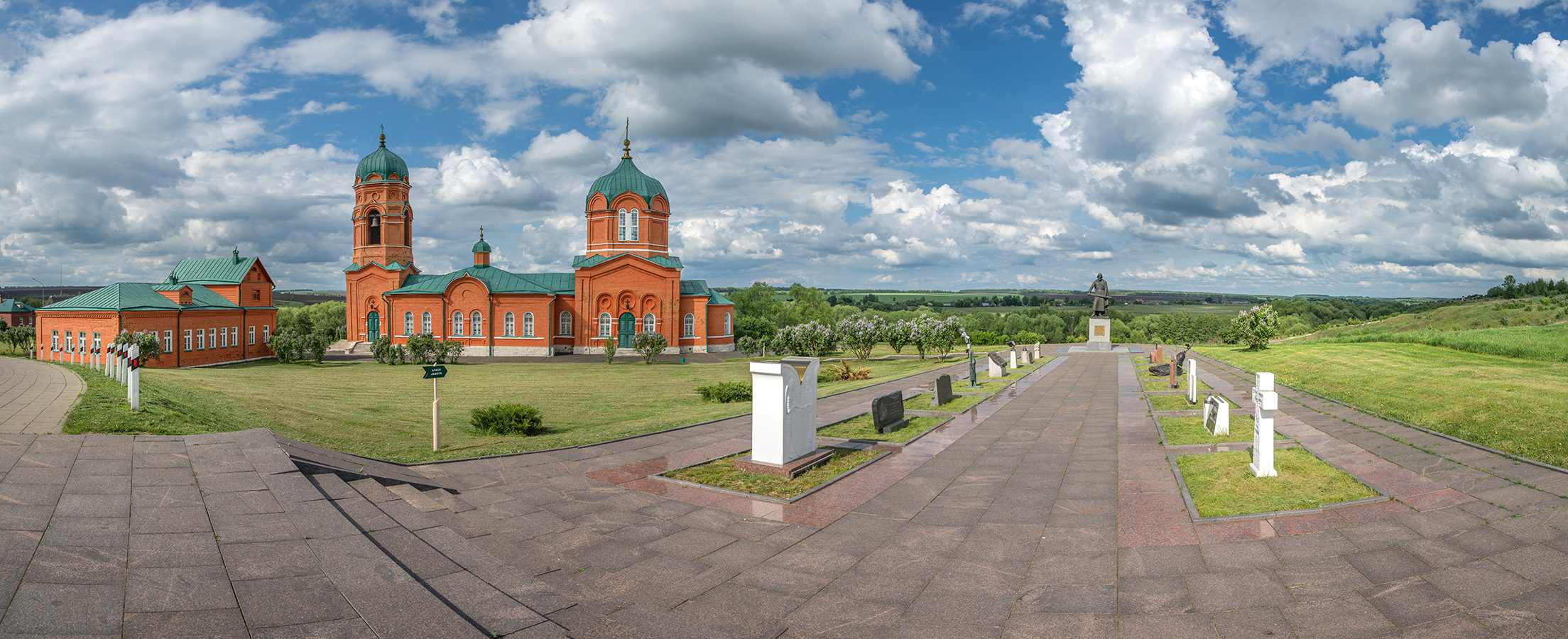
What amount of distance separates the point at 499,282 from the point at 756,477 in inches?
1750

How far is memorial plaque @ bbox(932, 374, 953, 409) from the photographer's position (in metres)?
16.8

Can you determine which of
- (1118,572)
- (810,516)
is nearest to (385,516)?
(810,516)

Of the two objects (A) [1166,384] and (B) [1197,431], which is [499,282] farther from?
(B) [1197,431]

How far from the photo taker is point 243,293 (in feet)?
158

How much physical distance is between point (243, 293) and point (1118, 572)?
5890 centimetres

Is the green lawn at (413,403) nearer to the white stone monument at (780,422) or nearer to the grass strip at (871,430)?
the grass strip at (871,430)

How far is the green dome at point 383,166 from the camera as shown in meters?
50.8

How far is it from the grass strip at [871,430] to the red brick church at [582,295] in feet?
110

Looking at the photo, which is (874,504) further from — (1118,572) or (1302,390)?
(1302,390)

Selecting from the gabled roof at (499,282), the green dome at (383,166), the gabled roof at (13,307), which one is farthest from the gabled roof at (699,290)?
the gabled roof at (13,307)

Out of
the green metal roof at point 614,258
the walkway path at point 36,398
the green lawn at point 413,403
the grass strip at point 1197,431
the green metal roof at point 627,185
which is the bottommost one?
the green lawn at point 413,403

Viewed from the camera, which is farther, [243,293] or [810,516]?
[243,293]

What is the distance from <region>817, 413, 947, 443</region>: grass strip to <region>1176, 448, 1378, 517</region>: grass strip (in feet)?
15.0

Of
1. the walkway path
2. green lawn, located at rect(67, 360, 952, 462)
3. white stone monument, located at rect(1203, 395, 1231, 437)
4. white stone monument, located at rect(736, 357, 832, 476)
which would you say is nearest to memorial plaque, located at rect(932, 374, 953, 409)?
green lawn, located at rect(67, 360, 952, 462)
